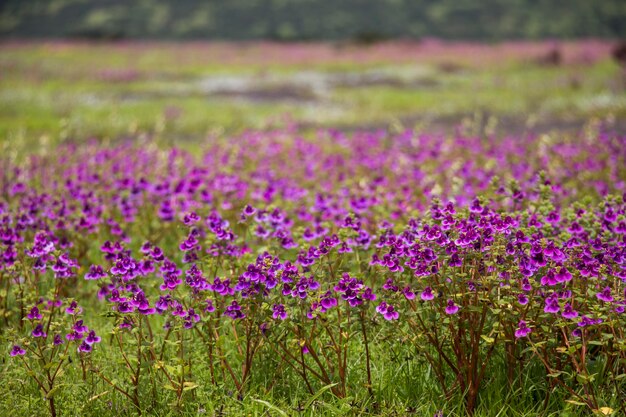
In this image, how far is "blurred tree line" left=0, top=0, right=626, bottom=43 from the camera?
4975cm

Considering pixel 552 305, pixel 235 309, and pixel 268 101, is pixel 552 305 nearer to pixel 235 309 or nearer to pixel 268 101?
pixel 235 309

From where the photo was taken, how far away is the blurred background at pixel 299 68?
46.4ft

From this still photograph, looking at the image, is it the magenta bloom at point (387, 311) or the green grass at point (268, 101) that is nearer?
the magenta bloom at point (387, 311)

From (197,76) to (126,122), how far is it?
11764mm

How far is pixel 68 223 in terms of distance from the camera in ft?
16.0

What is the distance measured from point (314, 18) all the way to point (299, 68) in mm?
26929

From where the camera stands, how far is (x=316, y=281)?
3209 millimetres

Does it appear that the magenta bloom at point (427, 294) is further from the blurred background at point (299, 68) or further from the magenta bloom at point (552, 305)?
the blurred background at point (299, 68)

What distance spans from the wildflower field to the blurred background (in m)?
1.10

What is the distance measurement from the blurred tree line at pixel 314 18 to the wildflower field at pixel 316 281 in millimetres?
40723

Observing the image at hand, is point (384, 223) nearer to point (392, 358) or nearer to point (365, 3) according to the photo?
point (392, 358)

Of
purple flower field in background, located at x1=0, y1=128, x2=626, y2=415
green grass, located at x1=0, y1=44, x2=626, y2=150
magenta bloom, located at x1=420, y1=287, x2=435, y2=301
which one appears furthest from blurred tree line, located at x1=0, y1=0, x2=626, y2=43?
magenta bloom, located at x1=420, y1=287, x2=435, y2=301

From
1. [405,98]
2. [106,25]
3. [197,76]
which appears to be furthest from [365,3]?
[405,98]

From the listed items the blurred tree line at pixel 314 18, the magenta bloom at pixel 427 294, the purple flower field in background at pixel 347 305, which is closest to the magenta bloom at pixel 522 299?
the purple flower field in background at pixel 347 305
